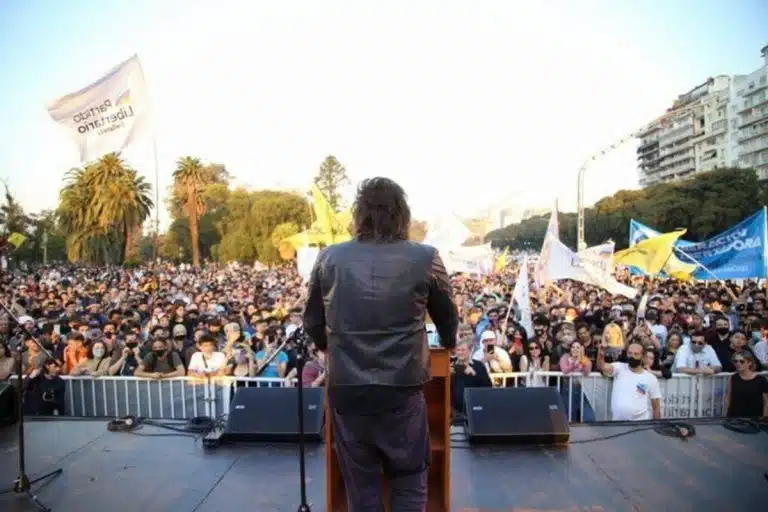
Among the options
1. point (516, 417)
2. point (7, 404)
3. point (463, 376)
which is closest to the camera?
point (516, 417)

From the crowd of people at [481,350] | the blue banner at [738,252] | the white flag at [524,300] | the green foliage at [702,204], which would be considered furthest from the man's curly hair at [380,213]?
the green foliage at [702,204]

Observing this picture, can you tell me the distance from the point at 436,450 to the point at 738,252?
44.3 ft

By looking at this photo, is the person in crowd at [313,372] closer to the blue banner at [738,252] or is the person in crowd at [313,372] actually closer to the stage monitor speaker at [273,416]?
the stage monitor speaker at [273,416]

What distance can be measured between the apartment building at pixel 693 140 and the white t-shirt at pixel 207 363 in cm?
10422

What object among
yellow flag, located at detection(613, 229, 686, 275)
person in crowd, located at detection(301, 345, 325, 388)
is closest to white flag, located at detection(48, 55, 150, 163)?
person in crowd, located at detection(301, 345, 325, 388)

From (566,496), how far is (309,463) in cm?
188

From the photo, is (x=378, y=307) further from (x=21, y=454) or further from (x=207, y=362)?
(x=207, y=362)

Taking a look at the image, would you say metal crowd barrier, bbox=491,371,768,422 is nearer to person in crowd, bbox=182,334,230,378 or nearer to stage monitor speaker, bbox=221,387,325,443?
stage monitor speaker, bbox=221,387,325,443

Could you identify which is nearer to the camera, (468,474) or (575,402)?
(468,474)

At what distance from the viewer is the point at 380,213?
2.47m

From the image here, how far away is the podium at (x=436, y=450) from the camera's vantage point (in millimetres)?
2963

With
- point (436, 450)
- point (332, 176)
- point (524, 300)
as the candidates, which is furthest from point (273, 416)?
point (332, 176)

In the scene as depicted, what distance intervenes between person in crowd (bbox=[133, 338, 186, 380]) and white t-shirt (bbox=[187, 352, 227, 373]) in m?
0.15

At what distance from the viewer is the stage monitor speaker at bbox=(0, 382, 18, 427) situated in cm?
548
